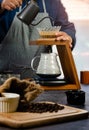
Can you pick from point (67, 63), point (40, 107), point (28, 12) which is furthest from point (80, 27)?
point (40, 107)

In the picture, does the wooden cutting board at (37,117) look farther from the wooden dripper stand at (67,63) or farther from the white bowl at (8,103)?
the wooden dripper stand at (67,63)

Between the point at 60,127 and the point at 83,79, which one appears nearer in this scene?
the point at 60,127

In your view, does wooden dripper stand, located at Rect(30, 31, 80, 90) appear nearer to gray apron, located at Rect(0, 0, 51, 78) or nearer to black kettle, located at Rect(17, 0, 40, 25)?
black kettle, located at Rect(17, 0, 40, 25)

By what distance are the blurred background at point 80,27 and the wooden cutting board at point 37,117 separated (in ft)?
7.83

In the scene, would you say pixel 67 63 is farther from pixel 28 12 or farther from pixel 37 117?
pixel 37 117

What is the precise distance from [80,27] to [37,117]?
8.41 ft

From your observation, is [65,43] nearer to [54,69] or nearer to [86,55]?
[54,69]

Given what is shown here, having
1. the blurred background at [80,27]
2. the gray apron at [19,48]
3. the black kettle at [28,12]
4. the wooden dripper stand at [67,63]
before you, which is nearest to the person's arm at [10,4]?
the black kettle at [28,12]

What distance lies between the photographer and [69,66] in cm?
227

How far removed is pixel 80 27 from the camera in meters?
3.71

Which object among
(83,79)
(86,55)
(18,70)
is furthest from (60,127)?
(86,55)

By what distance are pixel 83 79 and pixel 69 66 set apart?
0.68 ft

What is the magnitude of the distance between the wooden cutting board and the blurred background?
2.39m

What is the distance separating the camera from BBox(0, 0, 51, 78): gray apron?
3.20 m
